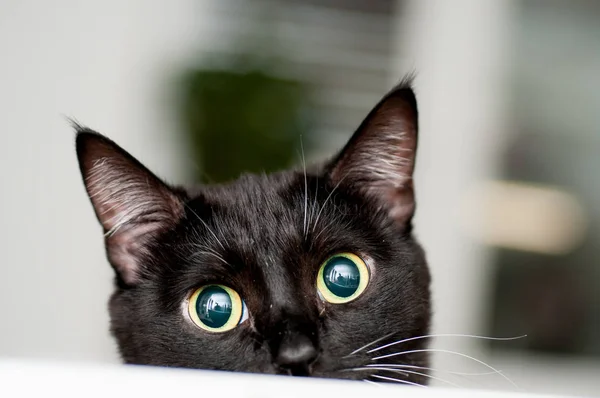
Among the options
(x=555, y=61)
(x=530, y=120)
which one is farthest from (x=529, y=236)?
(x=555, y=61)

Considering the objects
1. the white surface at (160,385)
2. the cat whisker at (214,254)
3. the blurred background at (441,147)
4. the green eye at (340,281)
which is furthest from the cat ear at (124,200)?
the blurred background at (441,147)

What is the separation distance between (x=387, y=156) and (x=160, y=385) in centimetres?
63

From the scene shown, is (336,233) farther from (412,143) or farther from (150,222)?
(150,222)

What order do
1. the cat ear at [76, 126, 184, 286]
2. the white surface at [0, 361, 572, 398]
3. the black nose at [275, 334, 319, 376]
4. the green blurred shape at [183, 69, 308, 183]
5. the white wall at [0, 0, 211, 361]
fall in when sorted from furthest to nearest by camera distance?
the white wall at [0, 0, 211, 361], the green blurred shape at [183, 69, 308, 183], the cat ear at [76, 126, 184, 286], the black nose at [275, 334, 319, 376], the white surface at [0, 361, 572, 398]

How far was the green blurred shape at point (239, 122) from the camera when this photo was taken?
1876mm

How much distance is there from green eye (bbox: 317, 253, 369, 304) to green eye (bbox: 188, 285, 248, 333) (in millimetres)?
127

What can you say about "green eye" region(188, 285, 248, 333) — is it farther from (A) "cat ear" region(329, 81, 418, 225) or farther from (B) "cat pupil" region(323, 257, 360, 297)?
(A) "cat ear" region(329, 81, 418, 225)

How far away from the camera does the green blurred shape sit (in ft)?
6.15

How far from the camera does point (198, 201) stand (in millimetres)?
967

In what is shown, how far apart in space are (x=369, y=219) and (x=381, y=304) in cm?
16

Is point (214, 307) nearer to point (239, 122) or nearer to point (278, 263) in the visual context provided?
point (278, 263)

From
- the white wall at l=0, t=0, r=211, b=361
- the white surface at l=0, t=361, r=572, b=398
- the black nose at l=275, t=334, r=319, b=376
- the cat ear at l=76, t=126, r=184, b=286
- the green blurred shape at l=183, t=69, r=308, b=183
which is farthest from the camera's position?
the white wall at l=0, t=0, r=211, b=361

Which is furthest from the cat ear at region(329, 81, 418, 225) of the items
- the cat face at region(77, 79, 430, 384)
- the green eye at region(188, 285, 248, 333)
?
the green eye at region(188, 285, 248, 333)

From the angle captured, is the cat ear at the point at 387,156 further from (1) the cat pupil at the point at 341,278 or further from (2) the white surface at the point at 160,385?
(2) the white surface at the point at 160,385
